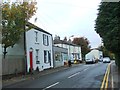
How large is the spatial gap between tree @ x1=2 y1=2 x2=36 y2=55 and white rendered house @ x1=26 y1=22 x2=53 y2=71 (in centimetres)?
860

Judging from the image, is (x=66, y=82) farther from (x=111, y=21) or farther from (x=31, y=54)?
(x=31, y=54)

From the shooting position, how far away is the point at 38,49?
4606cm

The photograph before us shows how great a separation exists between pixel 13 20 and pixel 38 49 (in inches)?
577

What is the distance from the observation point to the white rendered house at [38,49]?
41.9m

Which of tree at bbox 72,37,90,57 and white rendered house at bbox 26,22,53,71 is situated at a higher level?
tree at bbox 72,37,90,57

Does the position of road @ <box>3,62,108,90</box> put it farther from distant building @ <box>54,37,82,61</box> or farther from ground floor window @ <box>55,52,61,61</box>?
distant building @ <box>54,37,82,61</box>

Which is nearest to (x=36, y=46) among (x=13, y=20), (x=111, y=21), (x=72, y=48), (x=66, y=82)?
(x=13, y=20)

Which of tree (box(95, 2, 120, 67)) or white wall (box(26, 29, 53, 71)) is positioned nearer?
tree (box(95, 2, 120, 67))

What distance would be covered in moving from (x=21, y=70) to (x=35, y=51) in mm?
6594

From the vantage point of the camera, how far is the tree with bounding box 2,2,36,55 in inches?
1219

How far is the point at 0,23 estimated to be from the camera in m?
29.6

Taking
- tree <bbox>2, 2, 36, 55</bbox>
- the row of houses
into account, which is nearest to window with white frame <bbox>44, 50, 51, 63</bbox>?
the row of houses

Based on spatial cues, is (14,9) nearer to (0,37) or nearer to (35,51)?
(0,37)

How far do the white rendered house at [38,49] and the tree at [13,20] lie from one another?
8.60 m
